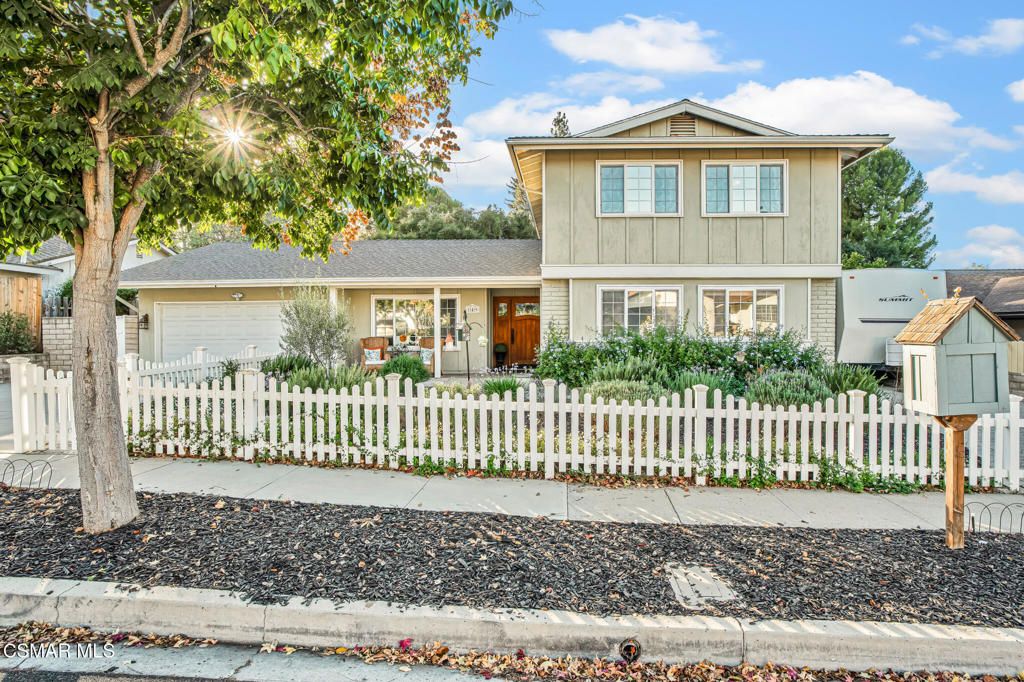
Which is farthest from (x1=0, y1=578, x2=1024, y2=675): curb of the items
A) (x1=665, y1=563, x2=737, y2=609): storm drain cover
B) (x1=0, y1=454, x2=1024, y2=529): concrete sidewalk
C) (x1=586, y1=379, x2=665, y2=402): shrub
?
(x1=586, y1=379, x2=665, y2=402): shrub

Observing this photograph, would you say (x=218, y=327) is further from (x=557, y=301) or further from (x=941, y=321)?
(x=941, y=321)

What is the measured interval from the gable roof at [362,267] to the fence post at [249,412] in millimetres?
7187

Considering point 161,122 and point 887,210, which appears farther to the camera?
point 887,210

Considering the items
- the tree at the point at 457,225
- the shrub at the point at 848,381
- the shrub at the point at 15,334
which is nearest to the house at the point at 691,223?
the shrub at the point at 848,381

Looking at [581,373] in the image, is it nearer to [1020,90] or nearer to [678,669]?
[678,669]

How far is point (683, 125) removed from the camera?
11492mm

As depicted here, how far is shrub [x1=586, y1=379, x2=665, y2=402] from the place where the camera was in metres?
7.02

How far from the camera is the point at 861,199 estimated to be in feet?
92.6

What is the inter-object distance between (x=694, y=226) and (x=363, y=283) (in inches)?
328

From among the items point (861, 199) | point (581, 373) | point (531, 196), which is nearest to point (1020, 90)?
point (861, 199)

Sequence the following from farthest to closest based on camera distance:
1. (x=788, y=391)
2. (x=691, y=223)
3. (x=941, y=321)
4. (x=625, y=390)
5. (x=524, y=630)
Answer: (x=691, y=223)
(x=625, y=390)
(x=788, y=391)
(x=941, y=321)
(x=524, y=630)

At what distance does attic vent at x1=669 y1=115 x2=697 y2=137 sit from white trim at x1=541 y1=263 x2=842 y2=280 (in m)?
2.88

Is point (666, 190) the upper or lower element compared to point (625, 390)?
upper

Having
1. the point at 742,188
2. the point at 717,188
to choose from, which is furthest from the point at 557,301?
the point at 742,188
